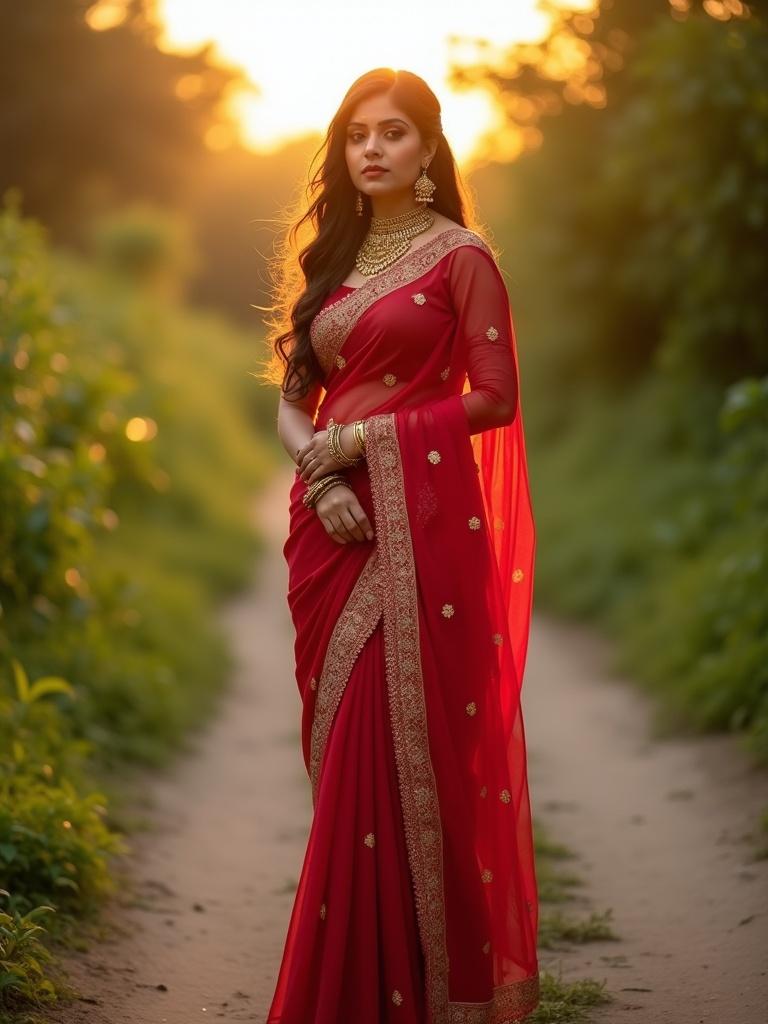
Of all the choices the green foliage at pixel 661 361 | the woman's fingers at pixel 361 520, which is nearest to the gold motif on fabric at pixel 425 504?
the woman's fingers at pixel 361 520

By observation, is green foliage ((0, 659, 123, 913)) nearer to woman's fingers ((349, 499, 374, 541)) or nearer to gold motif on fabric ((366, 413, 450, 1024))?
gold motif on fabric ((366, 413, 450, 1024))

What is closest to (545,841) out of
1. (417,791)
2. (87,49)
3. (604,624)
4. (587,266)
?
(417,791)

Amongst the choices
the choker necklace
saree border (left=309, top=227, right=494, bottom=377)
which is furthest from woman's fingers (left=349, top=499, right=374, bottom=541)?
the choker necklace

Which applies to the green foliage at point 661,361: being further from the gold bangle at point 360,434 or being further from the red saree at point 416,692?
the gold bangle at point 360,434

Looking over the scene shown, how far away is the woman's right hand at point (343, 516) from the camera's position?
2.93 meters

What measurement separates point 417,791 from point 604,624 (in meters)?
6.07

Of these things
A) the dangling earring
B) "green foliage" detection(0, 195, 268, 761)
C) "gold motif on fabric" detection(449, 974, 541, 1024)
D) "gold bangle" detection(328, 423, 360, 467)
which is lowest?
"gold motif on fabric" detection(449, 974, 541, 1024)

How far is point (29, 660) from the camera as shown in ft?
18.7

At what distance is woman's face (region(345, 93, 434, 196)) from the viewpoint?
9.98ft

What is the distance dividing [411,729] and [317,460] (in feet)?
2.15

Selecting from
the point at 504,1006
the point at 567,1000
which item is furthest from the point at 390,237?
the point at 567,1000

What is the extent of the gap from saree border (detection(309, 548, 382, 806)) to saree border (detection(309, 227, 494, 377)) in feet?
1.75

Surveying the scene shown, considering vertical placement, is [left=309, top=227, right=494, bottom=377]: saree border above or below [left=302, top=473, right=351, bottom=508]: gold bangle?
above

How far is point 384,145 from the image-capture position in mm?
3051
